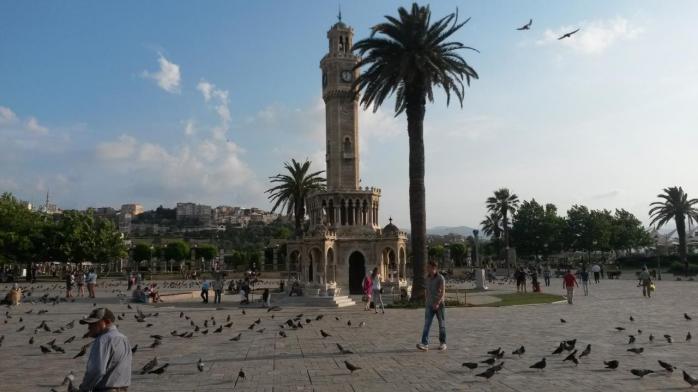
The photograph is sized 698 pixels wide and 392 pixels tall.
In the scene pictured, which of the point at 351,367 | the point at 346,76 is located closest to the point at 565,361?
the point at 351,367

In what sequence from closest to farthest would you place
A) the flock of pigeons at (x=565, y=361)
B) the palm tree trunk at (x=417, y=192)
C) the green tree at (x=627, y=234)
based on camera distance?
the flock of pigeons at (x=565, y=361) → the palm tree trunk at (x=417, y=192) → the green tree at (x=627, y=234)

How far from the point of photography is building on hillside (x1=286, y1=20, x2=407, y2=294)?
40688 mm

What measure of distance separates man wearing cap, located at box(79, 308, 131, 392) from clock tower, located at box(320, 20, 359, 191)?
36969 mm

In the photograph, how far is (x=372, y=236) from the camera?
4153 centimetres

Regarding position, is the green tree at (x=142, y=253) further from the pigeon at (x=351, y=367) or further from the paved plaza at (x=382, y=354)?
the pigeon at (x=351, y=367)

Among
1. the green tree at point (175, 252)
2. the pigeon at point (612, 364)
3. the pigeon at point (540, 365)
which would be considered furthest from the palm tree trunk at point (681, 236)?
the green tree at point (175, 252)

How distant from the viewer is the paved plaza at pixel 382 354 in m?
9.61

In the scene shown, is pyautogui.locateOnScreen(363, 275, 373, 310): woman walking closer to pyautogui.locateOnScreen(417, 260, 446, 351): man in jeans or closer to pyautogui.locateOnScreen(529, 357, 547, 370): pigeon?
pyautogui.locateOnScreen(417, 260, 446, 351): man in jeans

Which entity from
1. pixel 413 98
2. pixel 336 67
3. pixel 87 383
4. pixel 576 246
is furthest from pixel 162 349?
pixel 576 246

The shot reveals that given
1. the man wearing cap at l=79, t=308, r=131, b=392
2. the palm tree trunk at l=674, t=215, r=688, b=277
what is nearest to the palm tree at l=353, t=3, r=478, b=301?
the man wearing cap at l=79, t=308, r=131, b=392

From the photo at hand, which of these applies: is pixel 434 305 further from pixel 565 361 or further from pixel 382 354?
pixel 565 361

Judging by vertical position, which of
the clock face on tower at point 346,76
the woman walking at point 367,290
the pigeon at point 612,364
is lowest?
the pigeon at point 612,364

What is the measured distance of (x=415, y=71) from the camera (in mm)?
28234

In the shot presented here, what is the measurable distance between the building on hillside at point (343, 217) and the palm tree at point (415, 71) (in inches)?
389
